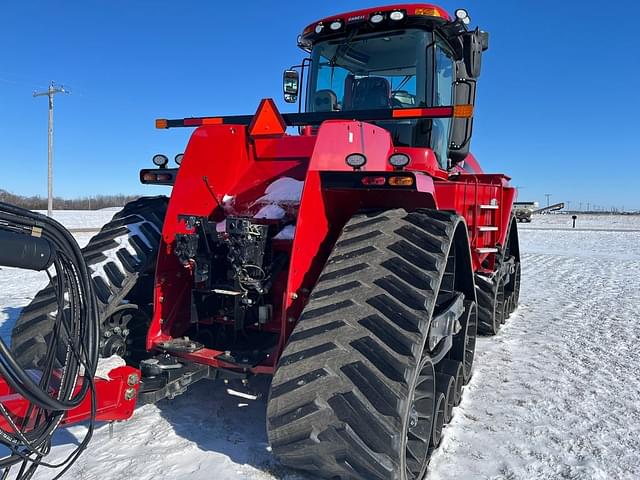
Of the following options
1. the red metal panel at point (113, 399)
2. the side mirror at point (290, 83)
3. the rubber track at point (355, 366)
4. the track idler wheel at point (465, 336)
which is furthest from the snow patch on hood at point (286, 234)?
the side mirror at point (290, 83)

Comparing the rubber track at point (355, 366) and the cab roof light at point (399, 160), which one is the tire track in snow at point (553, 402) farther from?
the cab roof light at point (399, 160)

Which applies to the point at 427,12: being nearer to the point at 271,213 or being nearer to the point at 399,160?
the point at 399,160

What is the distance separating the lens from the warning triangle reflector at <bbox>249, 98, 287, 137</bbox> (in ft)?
12.2

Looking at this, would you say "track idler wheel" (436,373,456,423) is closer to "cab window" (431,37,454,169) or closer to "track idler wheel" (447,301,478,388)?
"track idler wheel" (447,301,478,388)

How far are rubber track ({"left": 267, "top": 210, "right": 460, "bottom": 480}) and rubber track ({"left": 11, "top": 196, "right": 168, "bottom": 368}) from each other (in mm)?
1827

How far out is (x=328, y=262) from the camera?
9.34 ft

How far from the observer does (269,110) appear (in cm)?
375

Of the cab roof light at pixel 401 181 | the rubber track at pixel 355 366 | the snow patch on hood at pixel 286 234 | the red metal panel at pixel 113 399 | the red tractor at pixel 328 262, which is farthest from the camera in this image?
the snow patch on hood at pixel 286 234

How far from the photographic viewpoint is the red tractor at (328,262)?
2398mm

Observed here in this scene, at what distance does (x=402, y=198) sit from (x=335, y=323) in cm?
110

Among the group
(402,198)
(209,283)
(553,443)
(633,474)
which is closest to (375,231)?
(402,198)

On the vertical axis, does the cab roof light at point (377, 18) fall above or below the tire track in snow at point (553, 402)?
above

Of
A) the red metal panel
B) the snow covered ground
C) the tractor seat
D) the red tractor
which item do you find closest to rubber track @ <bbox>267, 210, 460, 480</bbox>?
the red tractor

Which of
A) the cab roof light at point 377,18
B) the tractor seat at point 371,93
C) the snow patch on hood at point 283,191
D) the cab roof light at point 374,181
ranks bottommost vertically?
the snow patch on hood at point 283,191
